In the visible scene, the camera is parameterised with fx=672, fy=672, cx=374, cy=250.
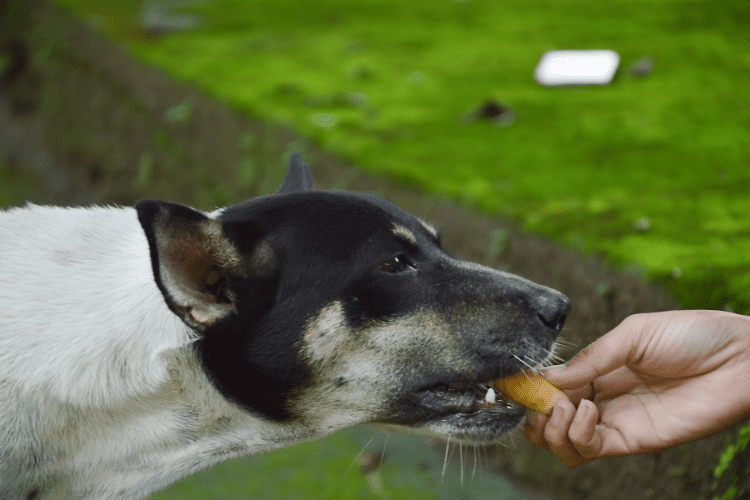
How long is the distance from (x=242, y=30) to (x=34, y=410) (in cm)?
696

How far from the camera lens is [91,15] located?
8.42 metres

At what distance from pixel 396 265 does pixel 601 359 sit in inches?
29.1

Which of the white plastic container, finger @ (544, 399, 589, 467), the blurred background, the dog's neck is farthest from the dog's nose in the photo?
the white plastic container

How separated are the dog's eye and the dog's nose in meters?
0.44

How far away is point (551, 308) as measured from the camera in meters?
2.19

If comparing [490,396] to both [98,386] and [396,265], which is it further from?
[98,386]

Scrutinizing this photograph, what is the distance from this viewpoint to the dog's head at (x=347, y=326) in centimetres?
216

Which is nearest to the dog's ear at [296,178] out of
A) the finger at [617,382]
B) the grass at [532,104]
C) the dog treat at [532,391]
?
the dog treat at [532,391]

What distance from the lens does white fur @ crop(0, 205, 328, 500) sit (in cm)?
207

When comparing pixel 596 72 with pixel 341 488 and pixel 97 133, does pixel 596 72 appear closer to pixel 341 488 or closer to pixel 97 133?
pixel 341 488

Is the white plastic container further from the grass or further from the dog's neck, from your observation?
the dog's neck

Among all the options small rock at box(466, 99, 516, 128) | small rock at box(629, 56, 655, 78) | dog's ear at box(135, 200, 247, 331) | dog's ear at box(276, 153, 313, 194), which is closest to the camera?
dog's ear at box(135, 200, 247, 331)

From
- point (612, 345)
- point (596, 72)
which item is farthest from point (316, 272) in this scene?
point (596, 72)

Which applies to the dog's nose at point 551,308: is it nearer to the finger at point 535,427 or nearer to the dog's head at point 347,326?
the dog's head at point 347,326
